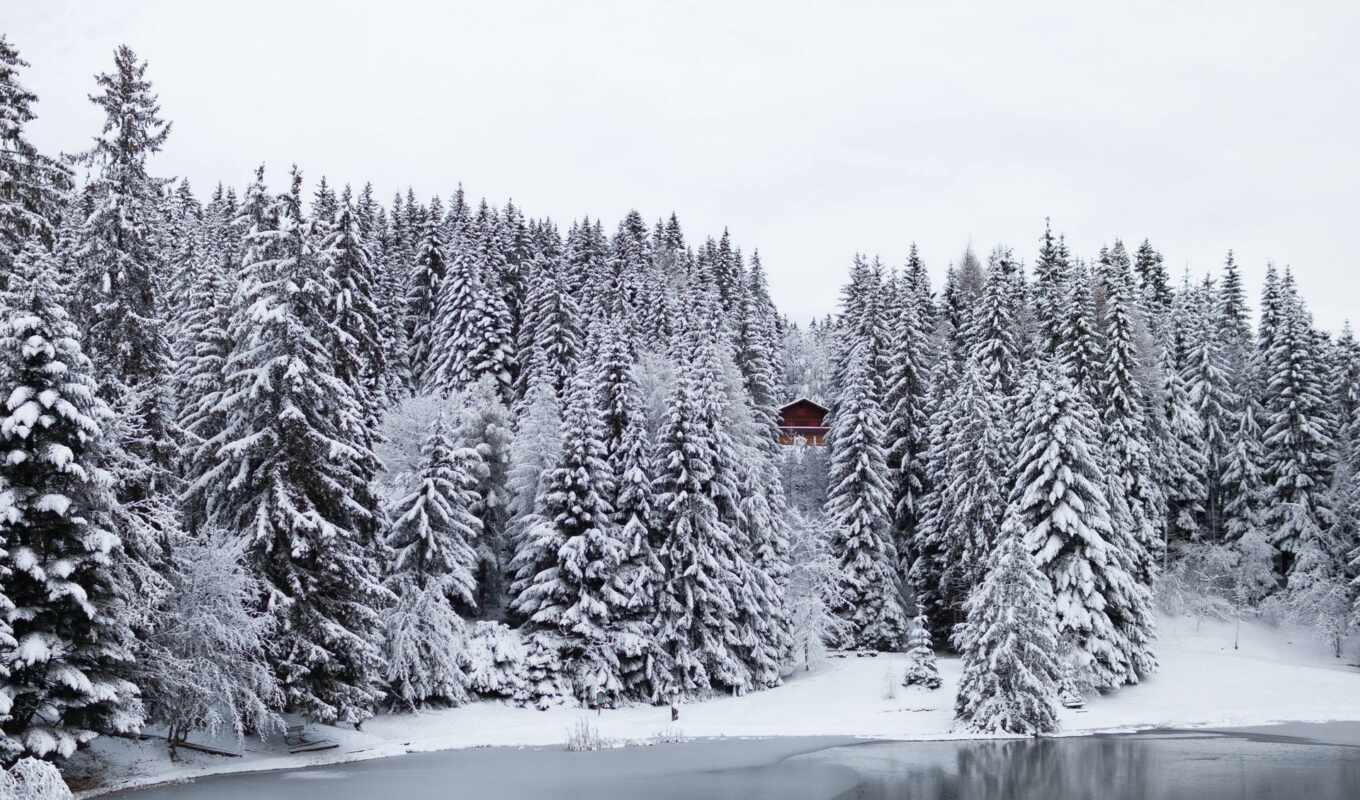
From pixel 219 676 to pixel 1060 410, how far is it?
3525cm

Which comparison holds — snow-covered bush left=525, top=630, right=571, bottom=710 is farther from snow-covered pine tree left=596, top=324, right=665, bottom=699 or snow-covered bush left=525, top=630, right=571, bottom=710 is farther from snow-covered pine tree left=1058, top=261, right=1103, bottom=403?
snow-covered pine tree left=1058, top=261, right=1103, bottom=403

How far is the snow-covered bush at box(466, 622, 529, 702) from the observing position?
42.9 meters

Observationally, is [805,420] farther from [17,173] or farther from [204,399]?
[17,173]

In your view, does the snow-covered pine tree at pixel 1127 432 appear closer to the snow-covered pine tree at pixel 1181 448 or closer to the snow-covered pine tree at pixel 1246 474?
the snow-covered pine tree at pixel 1181 448

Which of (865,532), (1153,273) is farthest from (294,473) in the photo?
(1153,273)

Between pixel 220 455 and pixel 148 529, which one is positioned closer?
pixel 148 529

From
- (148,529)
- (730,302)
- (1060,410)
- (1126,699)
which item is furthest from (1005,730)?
(730,302)

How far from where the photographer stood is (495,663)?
43.7m

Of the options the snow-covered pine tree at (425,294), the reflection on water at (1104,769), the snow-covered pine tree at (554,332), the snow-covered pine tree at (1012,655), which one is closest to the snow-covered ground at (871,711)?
the snow-covered pine tree at (1012,655)

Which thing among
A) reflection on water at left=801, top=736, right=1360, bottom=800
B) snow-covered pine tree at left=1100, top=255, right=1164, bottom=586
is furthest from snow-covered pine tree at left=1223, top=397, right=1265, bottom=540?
reflection on water at left=801, top=736, right=1360, bottom=800

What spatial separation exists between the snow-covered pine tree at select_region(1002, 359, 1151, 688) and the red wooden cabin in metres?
35.2

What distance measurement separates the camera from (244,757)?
106 feet

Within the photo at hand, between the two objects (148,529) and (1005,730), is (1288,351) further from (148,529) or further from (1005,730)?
(148,529)

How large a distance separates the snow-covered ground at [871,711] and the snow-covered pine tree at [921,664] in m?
0.53
